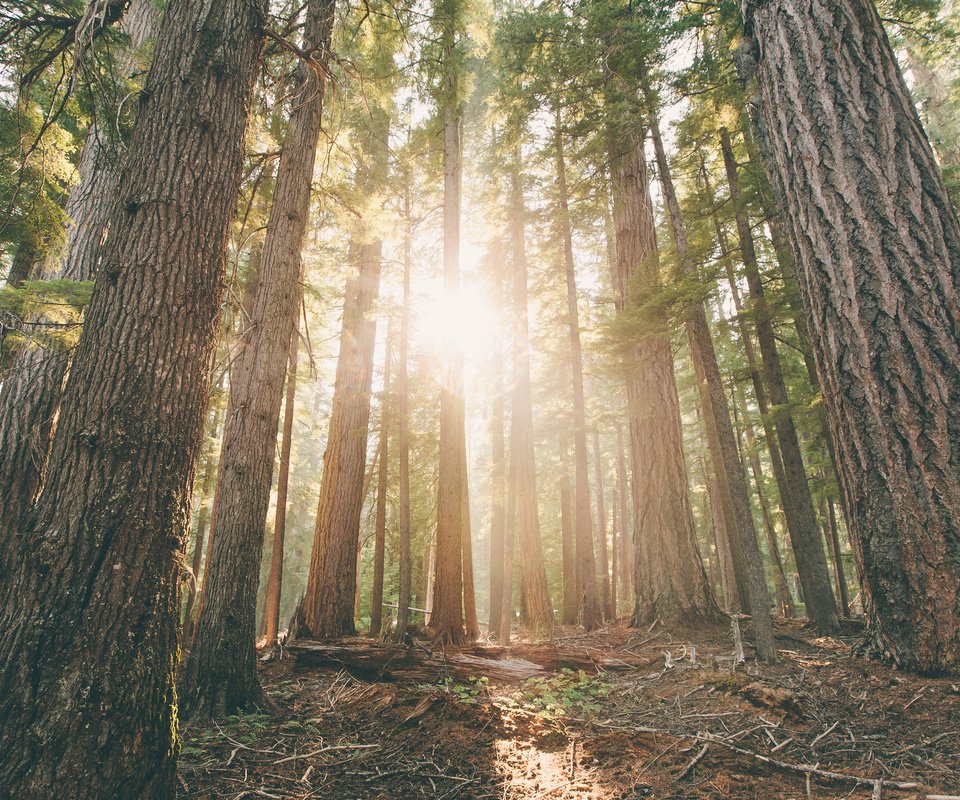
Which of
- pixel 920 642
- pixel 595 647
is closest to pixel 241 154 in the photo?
pixel 920 642

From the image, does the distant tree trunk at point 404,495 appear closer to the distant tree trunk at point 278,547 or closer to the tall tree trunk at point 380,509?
the tall tree trunk at point 380,509

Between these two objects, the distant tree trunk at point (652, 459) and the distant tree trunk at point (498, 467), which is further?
the distant tree trunk at point (498, 467)

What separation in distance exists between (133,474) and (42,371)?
5691 mm

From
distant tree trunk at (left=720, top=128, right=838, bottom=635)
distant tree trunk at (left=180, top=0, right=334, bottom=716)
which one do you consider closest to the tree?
distant tree trunk at (left=720, top=128, right=838, bottom=635)

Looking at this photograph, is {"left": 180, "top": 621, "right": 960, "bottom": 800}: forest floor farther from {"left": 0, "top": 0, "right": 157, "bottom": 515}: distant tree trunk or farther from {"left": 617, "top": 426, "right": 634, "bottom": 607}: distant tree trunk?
{"left": 617, "top": 426, "right": 634, "bottom": 607}: distant tree trunk

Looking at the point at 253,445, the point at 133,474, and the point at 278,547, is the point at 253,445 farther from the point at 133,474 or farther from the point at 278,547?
the point at 278,547

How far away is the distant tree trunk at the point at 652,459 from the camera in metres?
7.07

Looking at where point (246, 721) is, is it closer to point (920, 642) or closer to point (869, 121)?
point (920, 642)

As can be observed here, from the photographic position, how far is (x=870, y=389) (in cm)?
292

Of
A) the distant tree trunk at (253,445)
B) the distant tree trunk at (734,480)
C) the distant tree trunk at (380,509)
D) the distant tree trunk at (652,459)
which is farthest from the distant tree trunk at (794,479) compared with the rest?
the distant tree trunk at (380,509)

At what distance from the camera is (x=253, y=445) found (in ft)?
15.0

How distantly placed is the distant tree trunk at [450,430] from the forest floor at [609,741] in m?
2.21

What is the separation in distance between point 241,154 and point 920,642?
544cm

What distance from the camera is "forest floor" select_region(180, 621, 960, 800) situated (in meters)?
2.29
